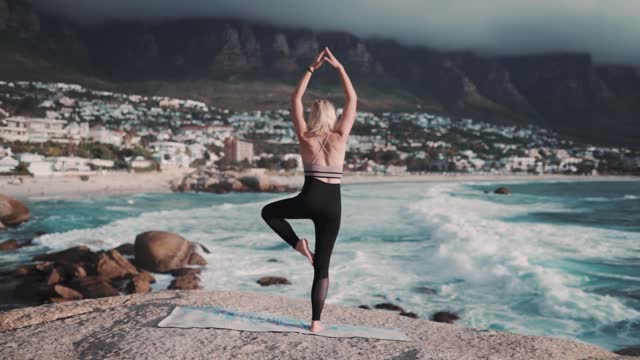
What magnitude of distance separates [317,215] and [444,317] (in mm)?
6953

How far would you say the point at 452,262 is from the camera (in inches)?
627

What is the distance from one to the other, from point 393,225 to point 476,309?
48.0ft

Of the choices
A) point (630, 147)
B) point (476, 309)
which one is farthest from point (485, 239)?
point (630, 147)

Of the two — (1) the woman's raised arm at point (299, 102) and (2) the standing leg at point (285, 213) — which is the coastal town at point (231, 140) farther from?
(1) the woman's raised arm at point (299, 102)

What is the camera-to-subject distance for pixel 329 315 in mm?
5207

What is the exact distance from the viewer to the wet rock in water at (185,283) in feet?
39.8

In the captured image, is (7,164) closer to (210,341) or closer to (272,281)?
(272,281)

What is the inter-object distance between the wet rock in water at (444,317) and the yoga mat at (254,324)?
230 inches

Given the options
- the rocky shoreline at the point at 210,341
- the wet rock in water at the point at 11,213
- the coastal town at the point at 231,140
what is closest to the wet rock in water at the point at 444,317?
the rocky shoreline at the point at 210,341

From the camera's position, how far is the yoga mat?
430 centimetres

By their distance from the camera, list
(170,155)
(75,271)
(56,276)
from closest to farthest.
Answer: (56,276)
(75,271)
(170,155)

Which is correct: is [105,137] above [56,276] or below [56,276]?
above

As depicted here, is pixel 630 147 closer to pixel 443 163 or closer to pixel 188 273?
pixel 443 163

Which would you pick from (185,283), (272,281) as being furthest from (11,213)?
(272,281)
